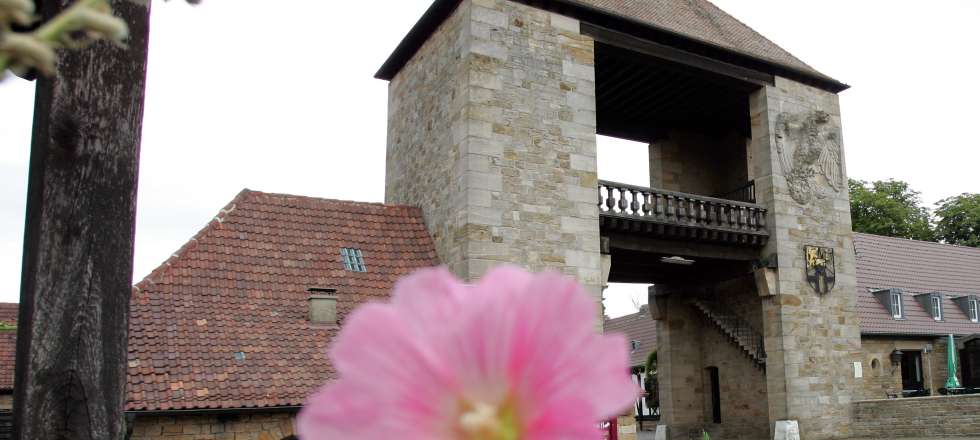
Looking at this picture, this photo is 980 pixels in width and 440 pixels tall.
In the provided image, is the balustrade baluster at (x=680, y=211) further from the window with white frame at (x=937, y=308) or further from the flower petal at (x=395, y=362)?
the flower petal at (x=395, y=362)

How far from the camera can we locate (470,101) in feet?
42.6

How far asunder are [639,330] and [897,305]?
1070 centimetres

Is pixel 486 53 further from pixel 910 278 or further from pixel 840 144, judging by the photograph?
pixel 910 278

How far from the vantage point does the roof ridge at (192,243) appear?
11352mm

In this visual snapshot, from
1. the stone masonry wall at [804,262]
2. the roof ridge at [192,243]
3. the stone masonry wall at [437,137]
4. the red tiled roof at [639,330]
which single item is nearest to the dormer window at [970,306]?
the red tiled roof at [639,330]

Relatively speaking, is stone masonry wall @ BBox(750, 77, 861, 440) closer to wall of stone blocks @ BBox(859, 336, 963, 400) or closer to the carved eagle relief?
the carved eagle relief

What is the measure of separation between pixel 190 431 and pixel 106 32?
1022cm

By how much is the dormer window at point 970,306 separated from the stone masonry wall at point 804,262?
9.15 m

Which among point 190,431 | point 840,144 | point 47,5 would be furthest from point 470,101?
point 47,5

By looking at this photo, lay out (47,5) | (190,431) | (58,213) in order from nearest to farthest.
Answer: (58,213) → (47,5) → (190,431)

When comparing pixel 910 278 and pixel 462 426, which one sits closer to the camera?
pixel 462 426

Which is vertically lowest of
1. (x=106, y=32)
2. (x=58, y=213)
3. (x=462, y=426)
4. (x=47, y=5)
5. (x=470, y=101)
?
(x=462, y=426)

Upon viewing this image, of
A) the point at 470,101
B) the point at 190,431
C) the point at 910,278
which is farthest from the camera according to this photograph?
the point at 910,278

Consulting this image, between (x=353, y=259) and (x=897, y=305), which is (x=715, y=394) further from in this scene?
(x=353, y=259)
